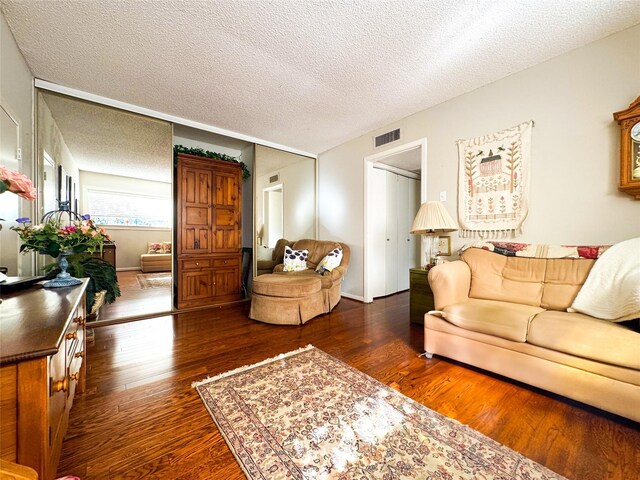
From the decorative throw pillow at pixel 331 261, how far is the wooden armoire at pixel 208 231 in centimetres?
137

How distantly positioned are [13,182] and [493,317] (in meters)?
2.66

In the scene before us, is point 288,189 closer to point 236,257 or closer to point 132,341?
point 236,257

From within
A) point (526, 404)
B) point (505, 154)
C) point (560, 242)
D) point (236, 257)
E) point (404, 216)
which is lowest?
point (526, 404)

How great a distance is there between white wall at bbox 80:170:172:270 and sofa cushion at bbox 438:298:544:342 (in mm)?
3382

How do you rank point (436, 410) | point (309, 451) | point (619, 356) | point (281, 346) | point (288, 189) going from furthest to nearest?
point (288, 189), point (281, 346), point (436, 410), point (619, 356), point (309, 451)

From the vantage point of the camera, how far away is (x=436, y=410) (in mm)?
1458

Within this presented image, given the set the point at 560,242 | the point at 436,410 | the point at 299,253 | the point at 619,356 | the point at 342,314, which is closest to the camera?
the point at 619,356

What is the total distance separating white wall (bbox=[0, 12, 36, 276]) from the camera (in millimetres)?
1749

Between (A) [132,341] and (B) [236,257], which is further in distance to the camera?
(B) [236,257]

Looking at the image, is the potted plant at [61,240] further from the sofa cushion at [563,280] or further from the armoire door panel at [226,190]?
the sofa cushion at [563,280]

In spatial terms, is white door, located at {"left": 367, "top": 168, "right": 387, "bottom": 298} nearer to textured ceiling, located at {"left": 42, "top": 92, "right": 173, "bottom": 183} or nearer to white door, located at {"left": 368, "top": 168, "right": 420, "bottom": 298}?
white door, located at {"left": 368, "top": 168, "right": 420, "bottom": 298}

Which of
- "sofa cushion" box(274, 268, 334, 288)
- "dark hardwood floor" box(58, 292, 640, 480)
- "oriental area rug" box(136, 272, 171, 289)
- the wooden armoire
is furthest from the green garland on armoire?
"dark hardwood floor" box(58, 292, 640, 480)

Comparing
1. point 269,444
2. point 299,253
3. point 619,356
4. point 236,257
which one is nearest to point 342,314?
point 299,253

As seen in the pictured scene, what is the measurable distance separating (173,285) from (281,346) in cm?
191
